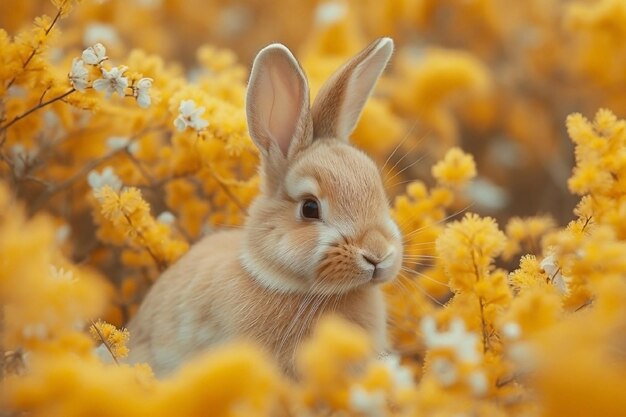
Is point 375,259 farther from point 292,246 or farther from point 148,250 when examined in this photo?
point 148,250

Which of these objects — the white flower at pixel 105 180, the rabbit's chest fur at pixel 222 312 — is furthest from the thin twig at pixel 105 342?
the white flower at pixel 105 180

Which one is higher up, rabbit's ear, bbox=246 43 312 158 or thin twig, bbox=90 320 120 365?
rabbit's ear, bbox=246 43 312 158

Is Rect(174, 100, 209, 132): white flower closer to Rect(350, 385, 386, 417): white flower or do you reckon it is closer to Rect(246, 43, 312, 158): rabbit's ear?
Rect(246, 43, 312, 158): rabbit's ear

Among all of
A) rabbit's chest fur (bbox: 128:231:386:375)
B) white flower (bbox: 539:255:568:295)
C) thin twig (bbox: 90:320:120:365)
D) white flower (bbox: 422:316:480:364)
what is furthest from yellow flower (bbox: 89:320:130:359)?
white flower (bbox: 539:255:568:295)

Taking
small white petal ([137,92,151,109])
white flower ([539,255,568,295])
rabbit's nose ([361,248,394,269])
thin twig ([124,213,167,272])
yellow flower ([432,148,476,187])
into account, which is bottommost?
white flower ([539,255,568,295])

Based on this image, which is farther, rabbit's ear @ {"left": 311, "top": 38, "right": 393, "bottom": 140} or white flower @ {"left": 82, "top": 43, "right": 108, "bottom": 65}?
rabbit's ear @ {"left": 311, "top": 38, "right": 393, "bottom": 140}

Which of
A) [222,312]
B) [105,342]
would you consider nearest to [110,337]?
[105,342]
